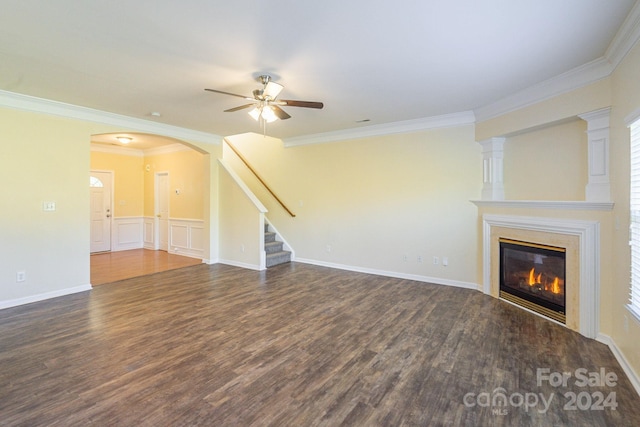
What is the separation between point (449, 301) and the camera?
4.02 meters

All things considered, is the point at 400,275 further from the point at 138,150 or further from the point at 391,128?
the point at 138,150

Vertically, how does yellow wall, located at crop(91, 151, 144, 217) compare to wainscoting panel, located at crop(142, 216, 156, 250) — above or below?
above

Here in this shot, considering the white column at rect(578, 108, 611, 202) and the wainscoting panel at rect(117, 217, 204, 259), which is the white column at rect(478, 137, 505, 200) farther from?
the wainscoting panel at rect(117, 217, 204, 259)

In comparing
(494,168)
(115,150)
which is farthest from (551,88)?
(115,150)

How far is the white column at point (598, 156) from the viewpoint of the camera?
112 inches

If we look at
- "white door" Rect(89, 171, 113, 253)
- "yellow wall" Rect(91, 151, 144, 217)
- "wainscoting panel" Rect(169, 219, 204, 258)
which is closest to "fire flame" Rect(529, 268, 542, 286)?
"wainscoting panel" Rect(169, 219, 204, 258)

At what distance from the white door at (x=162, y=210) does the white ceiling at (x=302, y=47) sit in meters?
4.21

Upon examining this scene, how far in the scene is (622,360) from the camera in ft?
8.10

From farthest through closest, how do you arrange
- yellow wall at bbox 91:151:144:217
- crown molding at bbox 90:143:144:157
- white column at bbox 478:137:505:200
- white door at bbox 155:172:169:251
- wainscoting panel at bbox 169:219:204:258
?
1. white door at bbox 155:172:169:251
2. yellow wall at bbox 91:151:144:217
3. crown molding at bbox 90:143:144:157
4. wainscoting panel at bbox 169:219:204:258
5. white column at bbox 478:137:505:200

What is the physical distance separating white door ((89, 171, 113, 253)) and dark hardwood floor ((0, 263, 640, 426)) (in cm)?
431

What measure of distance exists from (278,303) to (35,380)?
2372 mm

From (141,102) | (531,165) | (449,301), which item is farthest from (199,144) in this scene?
(531,165)

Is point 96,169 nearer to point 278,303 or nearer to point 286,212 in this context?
point 286,212

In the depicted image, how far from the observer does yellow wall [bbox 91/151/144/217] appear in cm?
775
